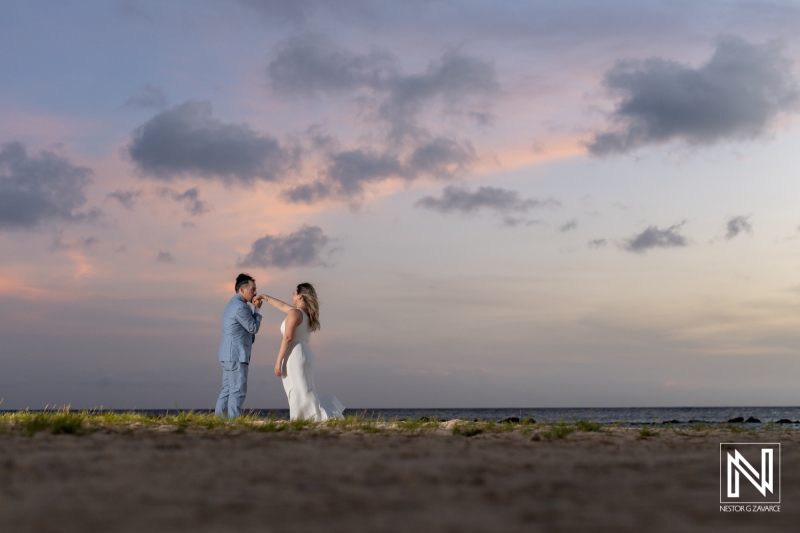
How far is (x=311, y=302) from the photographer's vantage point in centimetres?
1402

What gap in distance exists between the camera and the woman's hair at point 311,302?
14.0 metres

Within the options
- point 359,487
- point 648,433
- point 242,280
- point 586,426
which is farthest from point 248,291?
point 359,487

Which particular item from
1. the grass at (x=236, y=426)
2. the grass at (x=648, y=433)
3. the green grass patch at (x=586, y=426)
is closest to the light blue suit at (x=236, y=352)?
the grass at (x=236, y=426)

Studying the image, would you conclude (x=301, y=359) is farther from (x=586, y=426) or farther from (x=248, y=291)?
(x=586, y=426)

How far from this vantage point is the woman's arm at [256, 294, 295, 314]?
14062mm

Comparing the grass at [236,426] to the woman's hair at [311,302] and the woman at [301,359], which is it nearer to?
the woman at [301,359]

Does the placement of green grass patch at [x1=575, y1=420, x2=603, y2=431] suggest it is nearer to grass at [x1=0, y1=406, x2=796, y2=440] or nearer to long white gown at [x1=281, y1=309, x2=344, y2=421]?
grass at [x1=0, y1=406, x2=796, y2=440]

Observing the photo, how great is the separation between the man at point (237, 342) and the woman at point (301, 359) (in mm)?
570

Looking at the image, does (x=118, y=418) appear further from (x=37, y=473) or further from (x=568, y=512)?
(x=568, y=512)

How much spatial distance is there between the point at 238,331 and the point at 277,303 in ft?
2.83

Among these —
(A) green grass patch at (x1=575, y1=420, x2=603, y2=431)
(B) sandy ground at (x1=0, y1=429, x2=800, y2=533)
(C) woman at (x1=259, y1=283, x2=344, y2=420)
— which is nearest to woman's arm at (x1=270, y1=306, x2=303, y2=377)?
(C) woman at (x1=259, y1=283, x2=344, y2=420)

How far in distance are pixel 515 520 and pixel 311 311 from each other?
10352 millimetres

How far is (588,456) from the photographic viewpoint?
669 cm

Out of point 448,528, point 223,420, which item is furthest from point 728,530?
point 223,420
